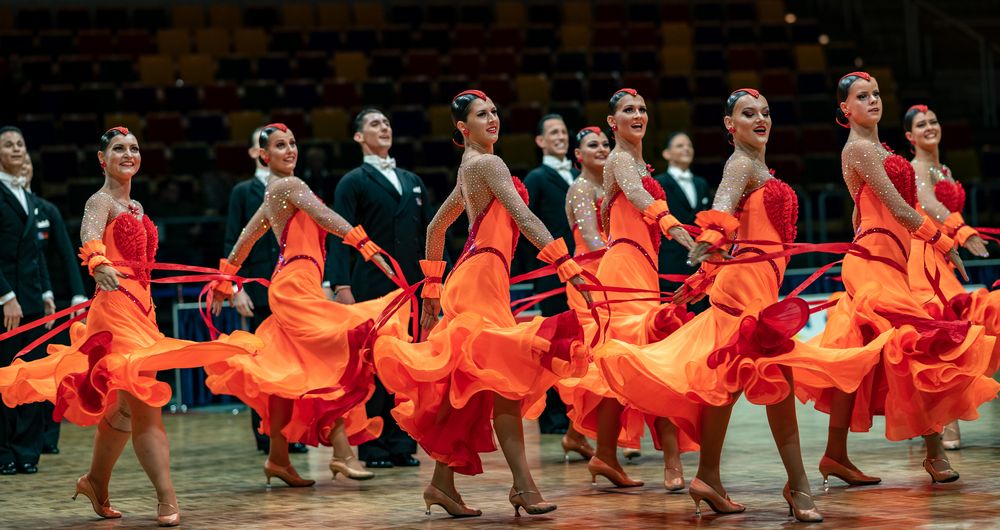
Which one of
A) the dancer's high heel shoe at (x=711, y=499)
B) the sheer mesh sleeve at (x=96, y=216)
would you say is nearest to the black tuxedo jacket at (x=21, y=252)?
the sheer mesh sleeve at (x=96, y=216)

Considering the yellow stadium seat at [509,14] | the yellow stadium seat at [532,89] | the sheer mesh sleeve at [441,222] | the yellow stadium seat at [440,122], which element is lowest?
the sheer mesh sleeve at [441,222]

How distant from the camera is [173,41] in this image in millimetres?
15086

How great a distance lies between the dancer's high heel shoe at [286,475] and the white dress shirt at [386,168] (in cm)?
165

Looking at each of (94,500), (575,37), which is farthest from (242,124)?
(94,500)

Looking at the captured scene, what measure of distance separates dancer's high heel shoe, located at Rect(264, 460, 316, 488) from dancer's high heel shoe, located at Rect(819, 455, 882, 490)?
2472 millimetres

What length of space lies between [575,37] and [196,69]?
4367mm

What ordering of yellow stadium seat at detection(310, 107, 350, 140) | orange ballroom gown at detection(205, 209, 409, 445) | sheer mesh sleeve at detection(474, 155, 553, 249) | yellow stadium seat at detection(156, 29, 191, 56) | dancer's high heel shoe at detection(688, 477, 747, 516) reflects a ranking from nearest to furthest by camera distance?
dancer's high heel shoe at detection(688, 477, 747, 516) → sheer mesh sleeve at detection(474, 155, 553, 249) → orange ballroom gown at detection(205, 209, 409, 445) → yellow stadium seat at detection(310, 107, 350, 140) → yellow stadium seat at detection(156, 29, 191, 56)

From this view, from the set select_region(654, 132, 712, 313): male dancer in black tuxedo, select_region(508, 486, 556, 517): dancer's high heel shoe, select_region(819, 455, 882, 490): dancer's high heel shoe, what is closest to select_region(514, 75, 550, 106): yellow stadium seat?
select_region(654, 132, 712, 313): male dancer in black tuxedo

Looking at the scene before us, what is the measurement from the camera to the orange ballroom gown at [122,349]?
541 cm

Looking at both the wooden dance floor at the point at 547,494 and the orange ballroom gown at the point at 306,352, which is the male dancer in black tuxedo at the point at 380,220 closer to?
the wooden dance floor at the point at 547,494

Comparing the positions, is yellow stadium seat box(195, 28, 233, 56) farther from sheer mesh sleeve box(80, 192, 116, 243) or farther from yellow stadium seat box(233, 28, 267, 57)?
sheer mesh sleeve box(80, 192, 116, 243)

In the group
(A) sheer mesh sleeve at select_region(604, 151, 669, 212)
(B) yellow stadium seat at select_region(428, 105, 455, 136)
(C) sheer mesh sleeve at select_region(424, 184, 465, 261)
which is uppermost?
(B) yellow stadium seat at select_region(428, 105, 455, 136)

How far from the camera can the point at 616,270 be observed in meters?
6.30

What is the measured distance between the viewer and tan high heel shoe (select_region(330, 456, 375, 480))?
669cm
